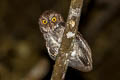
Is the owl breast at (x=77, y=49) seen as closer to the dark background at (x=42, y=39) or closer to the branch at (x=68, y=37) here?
the branch at (x=68, y=37)

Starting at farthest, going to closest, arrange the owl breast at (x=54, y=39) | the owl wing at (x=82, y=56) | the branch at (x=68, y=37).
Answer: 1. the owl breast at (x=54, y=39)
2. the owl wing at (x=82, y=56)
3. the branch at (x=68, y=37)

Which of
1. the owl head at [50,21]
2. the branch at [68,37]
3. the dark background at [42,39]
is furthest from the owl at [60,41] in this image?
the dark background at [42,39]

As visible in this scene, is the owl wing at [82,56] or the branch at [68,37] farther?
the owl wing at [82,56]

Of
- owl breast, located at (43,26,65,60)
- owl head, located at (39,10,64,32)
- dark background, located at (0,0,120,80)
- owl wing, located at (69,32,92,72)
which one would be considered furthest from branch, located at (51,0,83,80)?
dark background, located at (0,0,120,80)

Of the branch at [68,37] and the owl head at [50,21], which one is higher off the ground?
the branch at [68,37]

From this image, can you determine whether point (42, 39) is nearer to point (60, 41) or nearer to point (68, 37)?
point (60, 41)

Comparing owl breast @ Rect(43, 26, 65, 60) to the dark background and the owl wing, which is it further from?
the dark background
